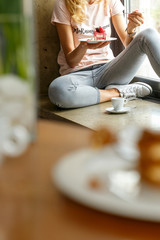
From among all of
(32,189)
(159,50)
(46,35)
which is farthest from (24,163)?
(46,35)

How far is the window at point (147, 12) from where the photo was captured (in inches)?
113

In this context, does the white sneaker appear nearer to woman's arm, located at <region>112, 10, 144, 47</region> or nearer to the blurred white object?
woman's arm, located at <region>112, 10, 144, 47</region>

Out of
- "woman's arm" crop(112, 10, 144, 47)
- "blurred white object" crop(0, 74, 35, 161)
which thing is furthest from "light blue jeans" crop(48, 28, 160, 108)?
"blurred white object" crop(0, 74, 35, 161)

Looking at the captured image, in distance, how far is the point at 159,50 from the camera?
2.63m

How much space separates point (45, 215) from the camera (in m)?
0.40

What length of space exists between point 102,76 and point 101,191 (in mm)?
2513

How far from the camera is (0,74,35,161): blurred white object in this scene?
0.50m

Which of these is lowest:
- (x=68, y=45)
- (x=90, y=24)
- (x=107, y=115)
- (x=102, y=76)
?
(x=107, y=115)

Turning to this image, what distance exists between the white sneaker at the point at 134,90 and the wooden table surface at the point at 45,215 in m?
2.38

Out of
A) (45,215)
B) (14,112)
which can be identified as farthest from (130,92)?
(45,215)

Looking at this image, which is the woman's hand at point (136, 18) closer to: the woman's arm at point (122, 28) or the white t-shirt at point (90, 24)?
the woman's arm at point (122, 28)

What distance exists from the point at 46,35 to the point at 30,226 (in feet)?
9.56

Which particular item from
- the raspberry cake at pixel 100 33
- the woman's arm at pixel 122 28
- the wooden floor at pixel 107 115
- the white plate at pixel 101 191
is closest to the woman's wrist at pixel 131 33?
the woman's arm at pixel 122 28

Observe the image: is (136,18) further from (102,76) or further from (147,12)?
(102,76)
